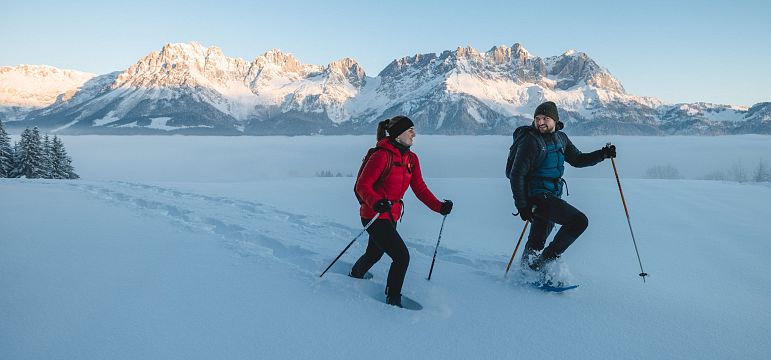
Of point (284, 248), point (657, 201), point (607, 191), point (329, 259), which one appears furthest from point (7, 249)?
point (607, 191)

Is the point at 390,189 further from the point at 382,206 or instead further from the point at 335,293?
the point at 335,293

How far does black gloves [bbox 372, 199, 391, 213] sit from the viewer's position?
16.3 feet

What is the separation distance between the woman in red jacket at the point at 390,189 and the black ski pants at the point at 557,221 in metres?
1.27

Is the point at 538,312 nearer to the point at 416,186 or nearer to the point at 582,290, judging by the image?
the point at 582,290

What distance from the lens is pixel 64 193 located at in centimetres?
1354

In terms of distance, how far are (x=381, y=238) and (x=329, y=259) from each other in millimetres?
1960

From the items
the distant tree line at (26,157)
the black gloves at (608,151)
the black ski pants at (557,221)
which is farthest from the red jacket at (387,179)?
the distant tree line at (26,157)

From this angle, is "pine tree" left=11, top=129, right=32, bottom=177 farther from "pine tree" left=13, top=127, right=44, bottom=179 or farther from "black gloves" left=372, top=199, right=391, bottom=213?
"black gloves" left=372, top=199, right=391, bottom=213

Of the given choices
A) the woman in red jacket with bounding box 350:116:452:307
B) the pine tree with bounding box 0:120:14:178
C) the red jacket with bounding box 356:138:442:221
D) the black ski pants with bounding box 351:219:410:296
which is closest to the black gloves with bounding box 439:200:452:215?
the woman in red jacket with bounding box 350:116:452:307

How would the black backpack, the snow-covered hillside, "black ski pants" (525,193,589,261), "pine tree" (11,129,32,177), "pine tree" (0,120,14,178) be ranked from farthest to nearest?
"pine tree" (11,129,32,177) → "pine tree" (0,120,14,178) → the black backpack → "black ski pants" (525,193,589,261) → the snow-covered hillside

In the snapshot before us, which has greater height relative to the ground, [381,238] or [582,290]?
[381,238]

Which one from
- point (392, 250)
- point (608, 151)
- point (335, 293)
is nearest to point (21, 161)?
point (335, 293)

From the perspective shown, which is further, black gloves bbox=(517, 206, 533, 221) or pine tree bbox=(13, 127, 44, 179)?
pine tree bbox=(13, 127, 44, 179)

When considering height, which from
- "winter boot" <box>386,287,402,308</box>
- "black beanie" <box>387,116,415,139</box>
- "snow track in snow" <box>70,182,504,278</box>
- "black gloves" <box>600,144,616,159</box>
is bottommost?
"snow track in snow" <box>70,182,504,278</box>
